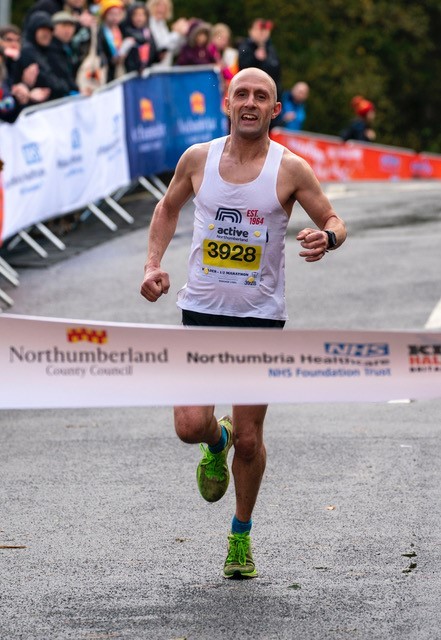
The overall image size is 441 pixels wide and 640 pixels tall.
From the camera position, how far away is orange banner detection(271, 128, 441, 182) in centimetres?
2917

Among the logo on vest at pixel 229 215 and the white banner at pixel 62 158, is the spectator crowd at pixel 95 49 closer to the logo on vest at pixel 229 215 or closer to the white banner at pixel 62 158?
the white banner at pixel 62 158

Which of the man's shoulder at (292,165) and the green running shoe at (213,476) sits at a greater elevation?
the man's shoulder at (292,165)

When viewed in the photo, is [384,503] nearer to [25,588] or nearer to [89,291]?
[25,588]

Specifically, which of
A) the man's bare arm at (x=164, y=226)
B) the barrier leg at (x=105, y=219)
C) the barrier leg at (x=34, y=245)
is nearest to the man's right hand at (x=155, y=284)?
the man's bare arm at (x=164, y=226)

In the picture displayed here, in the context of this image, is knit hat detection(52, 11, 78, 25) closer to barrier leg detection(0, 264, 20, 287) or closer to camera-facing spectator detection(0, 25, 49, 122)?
camera-facing spectator detection(0, 25, 49, 122)

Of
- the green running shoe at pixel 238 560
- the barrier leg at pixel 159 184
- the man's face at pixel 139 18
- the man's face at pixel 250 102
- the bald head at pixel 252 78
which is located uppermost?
the bald head at pixel 252 78

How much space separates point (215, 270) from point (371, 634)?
166cm

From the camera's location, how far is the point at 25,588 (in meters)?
6.33

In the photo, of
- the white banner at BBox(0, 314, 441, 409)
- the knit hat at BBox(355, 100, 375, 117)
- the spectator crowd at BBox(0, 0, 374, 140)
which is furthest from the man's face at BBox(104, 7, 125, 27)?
the white banner at BBox(0, 314, 441, 409)

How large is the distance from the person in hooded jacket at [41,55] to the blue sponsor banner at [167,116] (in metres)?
1.51

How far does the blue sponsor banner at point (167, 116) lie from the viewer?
18.4 m

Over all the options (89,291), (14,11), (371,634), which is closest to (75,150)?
(89,291)

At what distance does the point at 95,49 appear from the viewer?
1806 cm

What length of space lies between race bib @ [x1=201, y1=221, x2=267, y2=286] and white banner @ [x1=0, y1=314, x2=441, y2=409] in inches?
51.4
